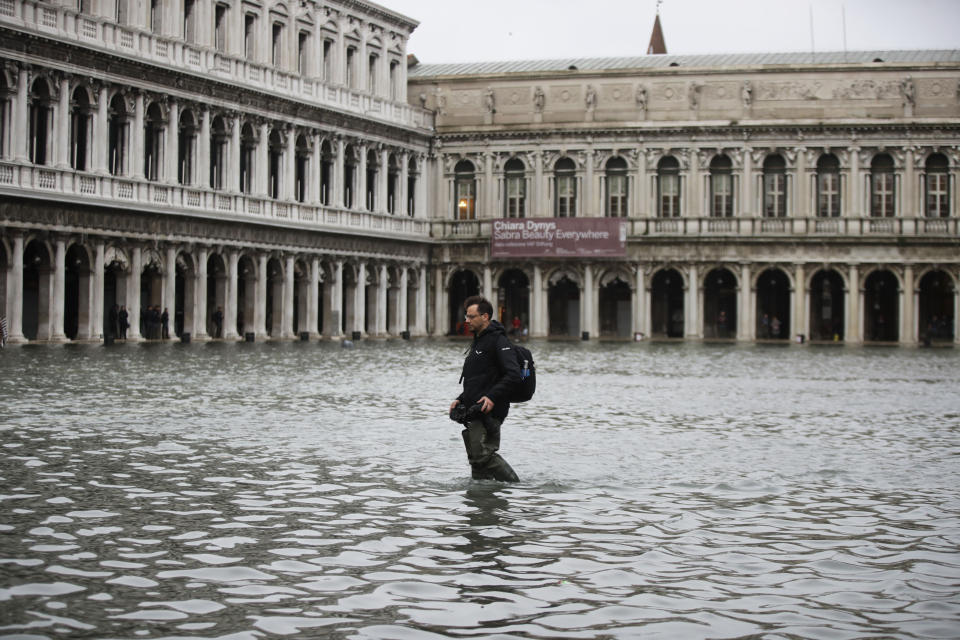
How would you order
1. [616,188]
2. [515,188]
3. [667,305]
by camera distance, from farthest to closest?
[667,305] → [515,188] → [616,188]

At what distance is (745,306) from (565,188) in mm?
10614

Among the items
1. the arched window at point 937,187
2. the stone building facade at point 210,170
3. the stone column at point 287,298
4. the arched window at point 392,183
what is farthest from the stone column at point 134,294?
the arched window at point 937,187

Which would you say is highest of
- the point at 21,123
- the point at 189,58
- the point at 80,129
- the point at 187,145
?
the point at 189,58

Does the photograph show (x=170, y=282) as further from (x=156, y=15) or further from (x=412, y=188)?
(x=412, y=188)

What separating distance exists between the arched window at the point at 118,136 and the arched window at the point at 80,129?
1.29 meters

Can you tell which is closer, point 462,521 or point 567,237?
point 462,521

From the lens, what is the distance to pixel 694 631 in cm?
687

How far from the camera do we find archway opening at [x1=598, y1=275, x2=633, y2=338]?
67938 millimetres

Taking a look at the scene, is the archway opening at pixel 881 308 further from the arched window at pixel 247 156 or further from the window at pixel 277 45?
the arched window at pixel 247 156

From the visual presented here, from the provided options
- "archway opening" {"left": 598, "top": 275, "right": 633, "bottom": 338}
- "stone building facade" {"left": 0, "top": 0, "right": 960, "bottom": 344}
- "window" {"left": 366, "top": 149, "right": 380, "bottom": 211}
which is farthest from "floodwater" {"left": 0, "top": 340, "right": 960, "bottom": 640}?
"archway opening" {"left": 598, "top": 275, "right": 633, "bottom": 338}

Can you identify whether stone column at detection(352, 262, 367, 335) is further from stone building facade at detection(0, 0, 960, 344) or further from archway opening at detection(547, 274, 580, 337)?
archway opening at detection(547, 274, 580, 337)

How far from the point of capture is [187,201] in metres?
49.4

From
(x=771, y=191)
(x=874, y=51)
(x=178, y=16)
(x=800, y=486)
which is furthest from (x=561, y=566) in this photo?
(x=874, y=51)

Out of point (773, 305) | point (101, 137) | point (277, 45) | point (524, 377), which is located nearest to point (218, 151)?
point (277, 45)
